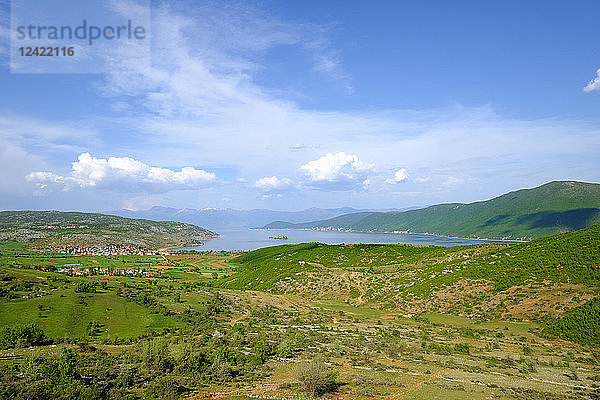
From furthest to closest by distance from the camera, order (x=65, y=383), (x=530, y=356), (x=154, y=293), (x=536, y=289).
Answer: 1. (x=154, y=293)
2. (x=536, y=289)
3. (x=530, y=356)
4. (x=65, y=383)

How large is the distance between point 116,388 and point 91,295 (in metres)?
21.9

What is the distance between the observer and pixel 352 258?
77.5 m

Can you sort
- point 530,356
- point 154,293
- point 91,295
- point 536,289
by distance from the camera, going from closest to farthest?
point 530,356
point 91,295
point 536,289
point 154,293

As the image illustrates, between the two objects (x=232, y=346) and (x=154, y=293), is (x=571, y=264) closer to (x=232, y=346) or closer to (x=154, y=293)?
(x=232, y=346)

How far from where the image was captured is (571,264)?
4225cm

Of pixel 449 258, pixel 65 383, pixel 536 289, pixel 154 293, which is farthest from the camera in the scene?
pixel 449 258

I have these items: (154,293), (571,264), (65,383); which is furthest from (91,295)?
(571,264)

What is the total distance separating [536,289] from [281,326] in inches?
1237

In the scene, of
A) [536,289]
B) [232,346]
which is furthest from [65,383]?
[536,289]

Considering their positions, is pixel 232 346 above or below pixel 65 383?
below

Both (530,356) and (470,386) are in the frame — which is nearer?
(470,386)

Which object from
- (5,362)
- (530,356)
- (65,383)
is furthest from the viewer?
(530,356)

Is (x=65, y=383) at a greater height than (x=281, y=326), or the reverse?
(x=65, y=383)

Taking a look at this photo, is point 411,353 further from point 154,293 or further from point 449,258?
point 449,258
